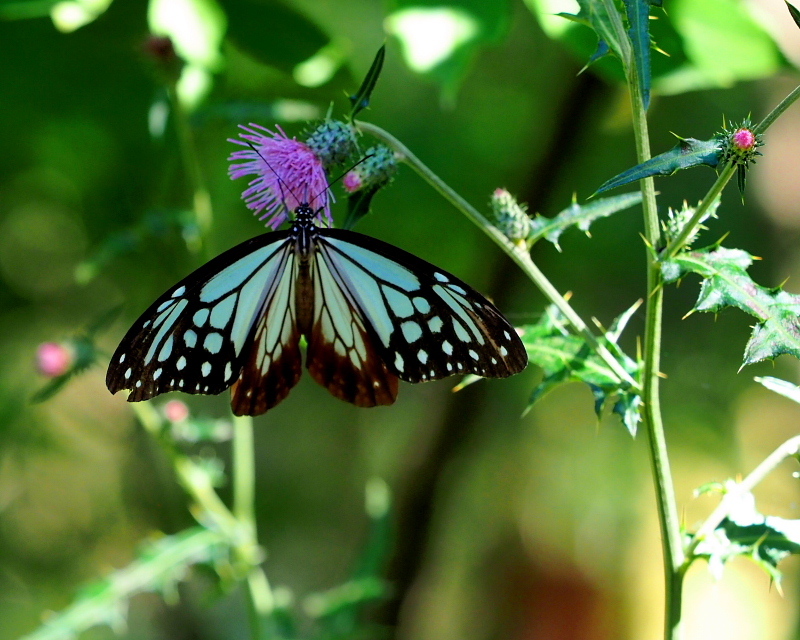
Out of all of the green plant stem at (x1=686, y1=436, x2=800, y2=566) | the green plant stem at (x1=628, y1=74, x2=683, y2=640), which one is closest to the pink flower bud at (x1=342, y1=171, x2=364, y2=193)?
the green plant stem at (x1=628, y1=74, x2=683, y2=640)

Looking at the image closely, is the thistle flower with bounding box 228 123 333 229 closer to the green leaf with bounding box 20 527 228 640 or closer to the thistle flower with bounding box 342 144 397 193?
the thistle flower with bounding box 342 144 397 193

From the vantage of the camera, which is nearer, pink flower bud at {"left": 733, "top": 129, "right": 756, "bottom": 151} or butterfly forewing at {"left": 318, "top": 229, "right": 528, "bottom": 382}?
pink flower bud at {"left": 733, "top": 129, "right": 756, "bottom": 151}

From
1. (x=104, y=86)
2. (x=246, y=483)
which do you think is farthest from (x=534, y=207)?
(x=104, y=86)

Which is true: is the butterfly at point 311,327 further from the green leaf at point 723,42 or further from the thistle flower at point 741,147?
the green leaf at point 723,42

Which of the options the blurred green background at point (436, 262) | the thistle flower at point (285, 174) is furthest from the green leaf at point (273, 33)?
the thistle flower at point (285, 174)

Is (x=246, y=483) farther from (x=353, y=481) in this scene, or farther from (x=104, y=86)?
(x=353, y=481)

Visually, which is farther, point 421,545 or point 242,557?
point 421,545
